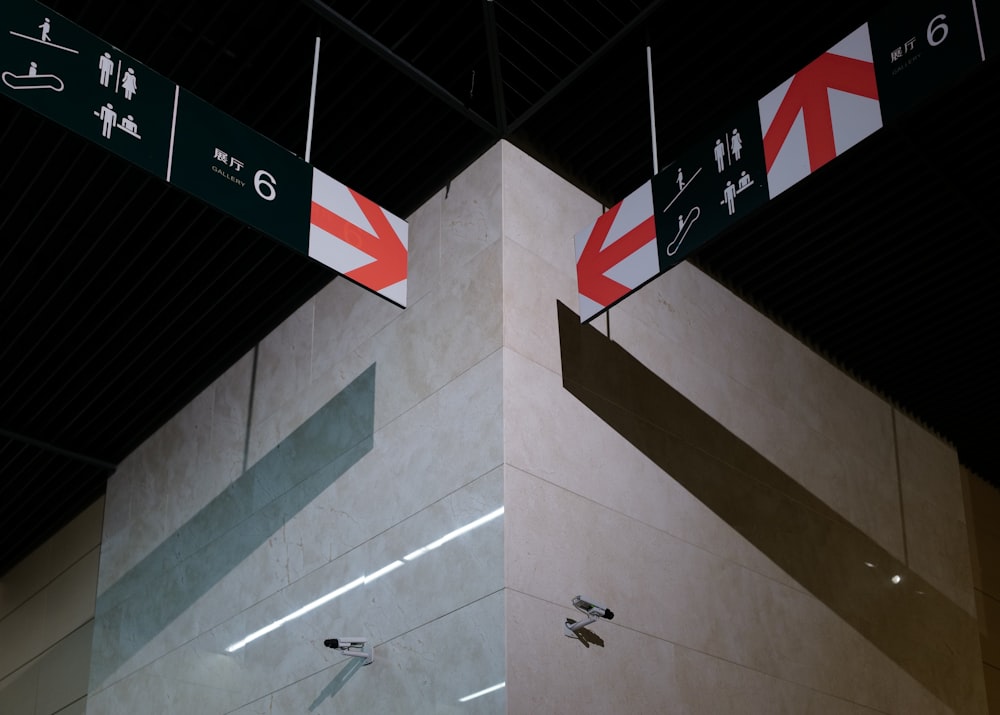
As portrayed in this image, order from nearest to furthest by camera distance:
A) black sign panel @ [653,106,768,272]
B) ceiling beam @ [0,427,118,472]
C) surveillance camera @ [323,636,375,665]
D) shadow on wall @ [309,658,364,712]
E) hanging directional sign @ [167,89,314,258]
→ hanging directional sign @ [167,89,314,258] < black sign panel @ [653,106,768,272] < surveillance camera @ [323,636,375,665] < shadow on wall @ [309,658,364,712] < ceiling beam @ [0,427,118,472]

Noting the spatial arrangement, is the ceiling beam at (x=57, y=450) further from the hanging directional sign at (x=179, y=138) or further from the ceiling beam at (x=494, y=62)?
the hanging directional sign at (x=179, y=138)

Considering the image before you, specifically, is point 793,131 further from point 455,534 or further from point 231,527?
point 231,527

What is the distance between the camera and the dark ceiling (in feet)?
25.5

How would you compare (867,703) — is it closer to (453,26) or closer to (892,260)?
(892,260)

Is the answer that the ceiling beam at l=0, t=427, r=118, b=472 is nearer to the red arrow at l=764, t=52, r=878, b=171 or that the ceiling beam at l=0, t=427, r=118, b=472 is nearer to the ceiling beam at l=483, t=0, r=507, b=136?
the ceiling beam at l=483, t=0, r=507, b=136

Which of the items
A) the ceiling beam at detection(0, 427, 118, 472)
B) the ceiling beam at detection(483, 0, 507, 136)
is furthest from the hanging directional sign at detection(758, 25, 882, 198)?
the ceiling beam at detection(0, 427, 118, 472)

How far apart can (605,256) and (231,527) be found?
4297 mm

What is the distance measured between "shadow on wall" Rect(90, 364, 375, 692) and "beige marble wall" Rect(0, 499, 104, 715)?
1.77 feet

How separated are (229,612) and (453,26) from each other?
4.88m

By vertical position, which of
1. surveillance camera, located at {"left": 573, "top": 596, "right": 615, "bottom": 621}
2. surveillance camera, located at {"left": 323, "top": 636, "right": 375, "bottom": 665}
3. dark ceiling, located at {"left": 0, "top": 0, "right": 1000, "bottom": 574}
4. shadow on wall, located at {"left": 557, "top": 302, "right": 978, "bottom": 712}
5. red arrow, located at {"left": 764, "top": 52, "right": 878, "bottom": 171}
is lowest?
surveillance camera, located at {"left": 323, "top": 636, "right": 375, "bottom": 665}

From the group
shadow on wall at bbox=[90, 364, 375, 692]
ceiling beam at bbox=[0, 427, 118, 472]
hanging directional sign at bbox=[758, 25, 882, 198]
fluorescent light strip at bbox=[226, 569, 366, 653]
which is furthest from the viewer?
ceiling beam at bbox=[0, 427, 118, 472]

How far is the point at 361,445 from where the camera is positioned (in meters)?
8.57

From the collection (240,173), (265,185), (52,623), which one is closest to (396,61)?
(265,185)

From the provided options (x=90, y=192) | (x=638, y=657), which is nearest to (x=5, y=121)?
(x=90, y=192)
